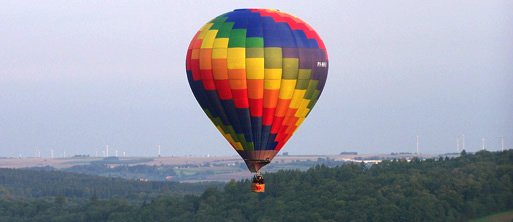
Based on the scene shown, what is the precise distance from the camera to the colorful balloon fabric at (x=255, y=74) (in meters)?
69.9

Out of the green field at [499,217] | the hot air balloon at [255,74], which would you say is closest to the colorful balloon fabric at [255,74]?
the hot air balloon at [255,74]

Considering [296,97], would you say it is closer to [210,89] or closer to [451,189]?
[210,89]

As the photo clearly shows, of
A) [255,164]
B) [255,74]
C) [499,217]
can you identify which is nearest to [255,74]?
[255,74]

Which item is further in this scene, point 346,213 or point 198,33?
point 346,213

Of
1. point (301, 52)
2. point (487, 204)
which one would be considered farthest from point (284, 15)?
point (487, 204)

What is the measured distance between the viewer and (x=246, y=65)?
69.9 meters

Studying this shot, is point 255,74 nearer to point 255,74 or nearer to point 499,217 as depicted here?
point 255,74

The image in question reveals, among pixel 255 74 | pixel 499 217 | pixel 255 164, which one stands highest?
pixel 255 74

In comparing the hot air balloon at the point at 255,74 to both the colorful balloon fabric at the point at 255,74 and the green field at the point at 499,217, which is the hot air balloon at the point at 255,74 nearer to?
the colorful balloon fabric at the point at 255,74

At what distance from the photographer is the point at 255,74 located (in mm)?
69938

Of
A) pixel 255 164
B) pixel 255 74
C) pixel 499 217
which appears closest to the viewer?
pixel 255 164

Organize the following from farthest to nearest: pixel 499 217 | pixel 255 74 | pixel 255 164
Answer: pixel 499 217 < pixel 255 74 < pixel 255 164

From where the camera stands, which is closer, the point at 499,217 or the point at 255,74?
the point at 255,74

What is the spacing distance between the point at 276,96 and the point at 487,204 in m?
117
